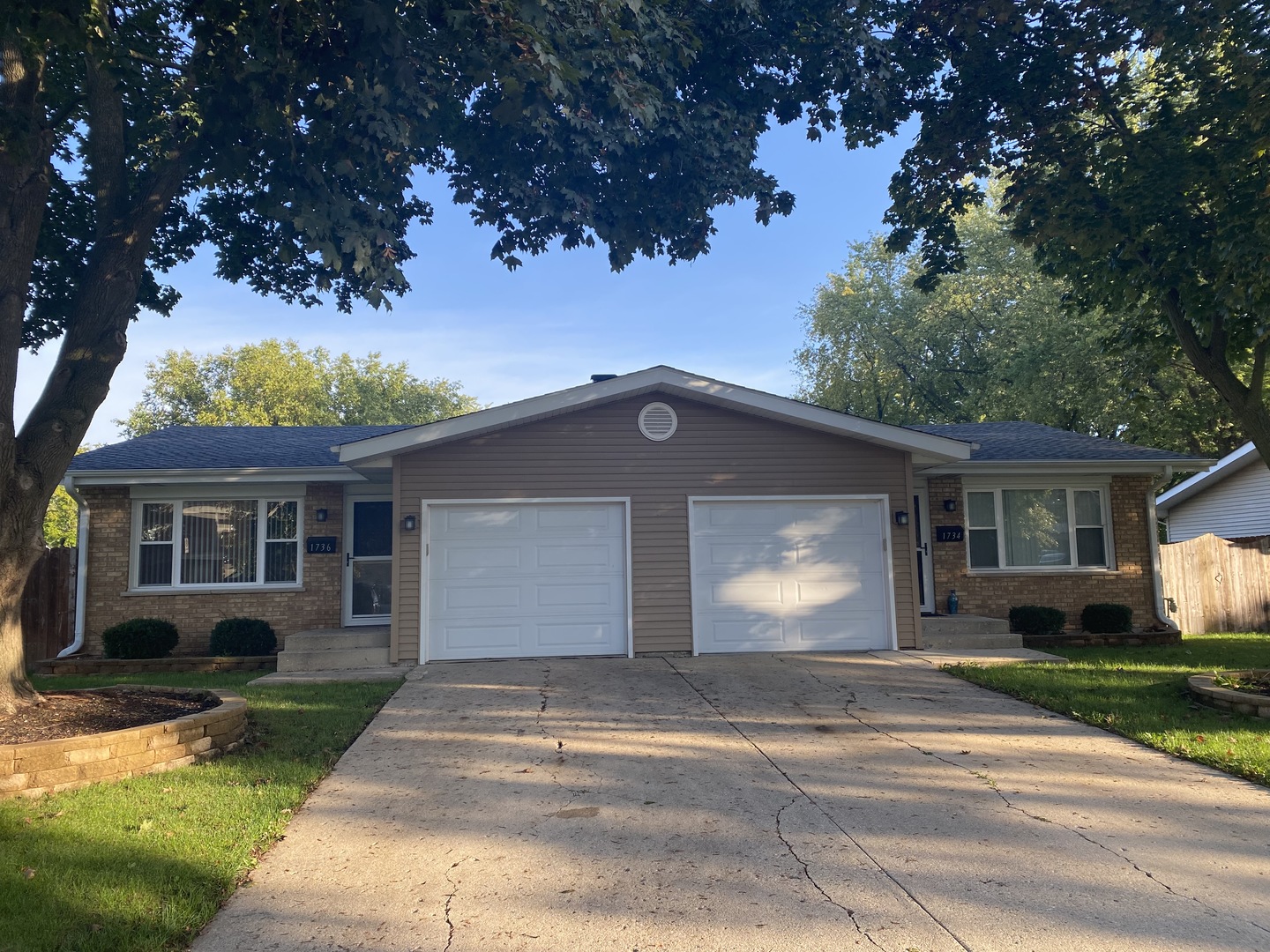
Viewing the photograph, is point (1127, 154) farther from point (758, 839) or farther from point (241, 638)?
point (241, 638)

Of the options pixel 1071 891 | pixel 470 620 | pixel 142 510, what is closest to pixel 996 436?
pixel 470 620

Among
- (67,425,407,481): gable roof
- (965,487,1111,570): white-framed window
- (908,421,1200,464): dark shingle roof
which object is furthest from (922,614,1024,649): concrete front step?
(67,425,407,481): gable roof

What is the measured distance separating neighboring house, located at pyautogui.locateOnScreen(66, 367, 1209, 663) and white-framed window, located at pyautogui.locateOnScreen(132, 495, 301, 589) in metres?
0.03

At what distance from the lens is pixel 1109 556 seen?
14609 mm

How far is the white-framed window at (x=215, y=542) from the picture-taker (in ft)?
44.0

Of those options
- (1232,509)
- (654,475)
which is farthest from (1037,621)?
(1232,509)

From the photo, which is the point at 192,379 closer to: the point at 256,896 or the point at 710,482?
the point at 710,482

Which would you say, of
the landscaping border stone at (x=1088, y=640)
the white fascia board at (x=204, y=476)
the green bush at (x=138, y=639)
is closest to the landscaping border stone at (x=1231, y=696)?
the landscaping border stone at (x=1088, y=640)

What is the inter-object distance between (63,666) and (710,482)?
951cm

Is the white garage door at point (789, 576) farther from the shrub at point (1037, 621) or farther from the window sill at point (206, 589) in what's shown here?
the window sill at point (206, 589)

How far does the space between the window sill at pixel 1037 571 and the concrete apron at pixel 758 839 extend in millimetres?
6370

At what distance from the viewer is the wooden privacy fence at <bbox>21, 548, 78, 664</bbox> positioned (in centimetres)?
1335

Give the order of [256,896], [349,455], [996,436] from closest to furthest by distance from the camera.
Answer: [256,896] < [349,455] < [996,436]

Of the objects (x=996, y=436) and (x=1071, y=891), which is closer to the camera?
(x=1071, y=891)
